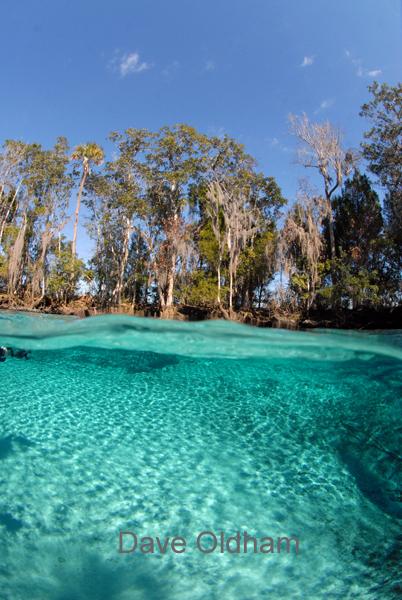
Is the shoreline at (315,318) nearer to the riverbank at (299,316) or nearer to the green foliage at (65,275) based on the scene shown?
the riverbank at (299,316)

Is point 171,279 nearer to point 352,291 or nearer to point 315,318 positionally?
point 315,318

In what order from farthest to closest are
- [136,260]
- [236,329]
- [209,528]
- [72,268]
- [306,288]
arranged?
[136,260], [72,268], [306,288], [236,329], [209,528]

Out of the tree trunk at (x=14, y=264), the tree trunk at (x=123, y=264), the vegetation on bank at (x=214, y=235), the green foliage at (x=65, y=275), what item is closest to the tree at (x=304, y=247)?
the vegetation on bank at (x=214, y=235)

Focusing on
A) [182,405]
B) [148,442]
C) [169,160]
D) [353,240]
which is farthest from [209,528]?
[169,160]

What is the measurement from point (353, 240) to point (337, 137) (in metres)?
7.57

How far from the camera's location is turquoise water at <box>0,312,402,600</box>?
368 cm

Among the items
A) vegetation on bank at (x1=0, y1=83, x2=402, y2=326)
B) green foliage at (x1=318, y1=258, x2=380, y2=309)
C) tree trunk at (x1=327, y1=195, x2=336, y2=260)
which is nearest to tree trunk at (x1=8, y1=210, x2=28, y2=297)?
vegetation on bank at (x1=0, y1=83, x2=402, y2=326)

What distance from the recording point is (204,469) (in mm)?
5871

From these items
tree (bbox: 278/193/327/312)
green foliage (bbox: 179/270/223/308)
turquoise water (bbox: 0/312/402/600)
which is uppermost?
tree (bbox: 278/193/327/312)

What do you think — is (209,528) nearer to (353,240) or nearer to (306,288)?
(306,288)

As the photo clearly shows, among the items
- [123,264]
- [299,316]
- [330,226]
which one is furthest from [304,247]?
[123,264]

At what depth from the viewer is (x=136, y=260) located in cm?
2944

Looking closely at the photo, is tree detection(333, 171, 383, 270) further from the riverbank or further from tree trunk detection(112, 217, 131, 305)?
tree trunk detection(112, 217, 131, 305)

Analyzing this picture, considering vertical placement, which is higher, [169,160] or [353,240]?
[169,160]
